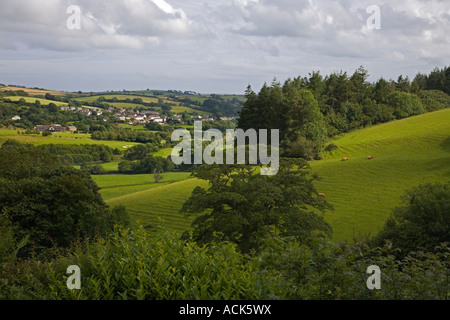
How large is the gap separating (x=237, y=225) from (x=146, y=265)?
42.2ft

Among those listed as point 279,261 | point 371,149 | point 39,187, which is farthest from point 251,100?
point 279,261

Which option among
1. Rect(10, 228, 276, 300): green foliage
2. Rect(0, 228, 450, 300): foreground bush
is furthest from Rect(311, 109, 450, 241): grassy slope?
Rect(10, 228, 276, 300): green foliage

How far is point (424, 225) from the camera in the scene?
1812 cm

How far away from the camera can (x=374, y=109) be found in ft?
272

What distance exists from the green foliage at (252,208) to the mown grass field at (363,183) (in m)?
4.28

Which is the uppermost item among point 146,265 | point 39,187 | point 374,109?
point 374,109

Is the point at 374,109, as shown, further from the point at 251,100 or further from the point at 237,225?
the point at 237,225

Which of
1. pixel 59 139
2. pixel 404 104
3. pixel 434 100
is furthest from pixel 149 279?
pixel 434 100

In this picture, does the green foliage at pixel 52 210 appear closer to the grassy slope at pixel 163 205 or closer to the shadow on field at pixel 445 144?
the grassy slope at pixel 163 205

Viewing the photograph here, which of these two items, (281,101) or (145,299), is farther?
(281,101)
